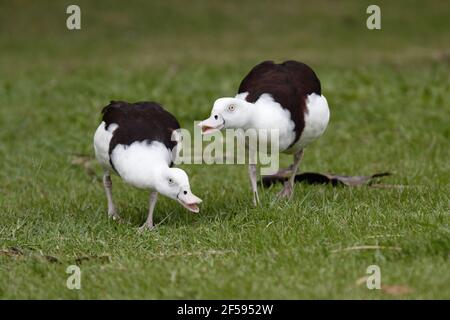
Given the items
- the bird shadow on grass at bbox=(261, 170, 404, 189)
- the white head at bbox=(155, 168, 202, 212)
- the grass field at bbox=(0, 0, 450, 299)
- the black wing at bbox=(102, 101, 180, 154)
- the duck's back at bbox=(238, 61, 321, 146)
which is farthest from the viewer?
the bird shadow on grass at bbox=(261, 170, 404, 189)

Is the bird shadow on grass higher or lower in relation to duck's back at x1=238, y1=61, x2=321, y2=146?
lower

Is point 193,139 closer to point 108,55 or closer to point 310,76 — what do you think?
point 310,76

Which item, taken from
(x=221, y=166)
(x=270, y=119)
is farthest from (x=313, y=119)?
(x=221, y=166)

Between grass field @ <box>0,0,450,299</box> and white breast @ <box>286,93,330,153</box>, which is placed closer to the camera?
grass field @ <box>0,0,450,299</box>

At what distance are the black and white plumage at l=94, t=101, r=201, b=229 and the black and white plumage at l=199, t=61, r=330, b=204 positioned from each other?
37 cm

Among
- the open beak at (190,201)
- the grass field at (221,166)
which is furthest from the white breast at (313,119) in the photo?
the open beak at (190,201)

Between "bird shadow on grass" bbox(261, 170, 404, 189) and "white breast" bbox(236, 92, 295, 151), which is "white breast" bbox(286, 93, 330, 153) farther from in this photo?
"bird shadow on grass" bbox(261, 170, 404, 189)

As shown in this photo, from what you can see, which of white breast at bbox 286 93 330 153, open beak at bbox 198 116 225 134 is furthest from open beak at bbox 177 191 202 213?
white breast at bbox 286 93 330 153

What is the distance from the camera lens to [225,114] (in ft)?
19.8

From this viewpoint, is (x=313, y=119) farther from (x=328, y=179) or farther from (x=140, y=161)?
(x=140, y=161)

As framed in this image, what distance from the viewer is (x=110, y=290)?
15.6 ft

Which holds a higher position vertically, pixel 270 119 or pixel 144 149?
pixel 270 119

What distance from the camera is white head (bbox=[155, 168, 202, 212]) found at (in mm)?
5828

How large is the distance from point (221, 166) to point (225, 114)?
3023mm
